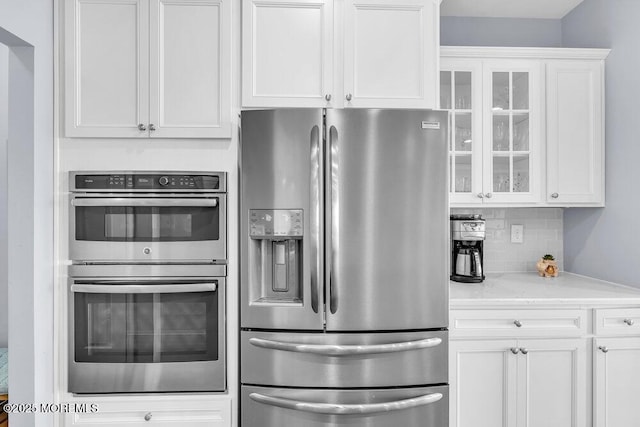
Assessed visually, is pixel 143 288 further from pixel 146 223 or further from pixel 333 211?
pixel 333 211

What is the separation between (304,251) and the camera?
1660mm

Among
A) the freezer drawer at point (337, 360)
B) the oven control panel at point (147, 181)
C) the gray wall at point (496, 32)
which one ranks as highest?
the gray wall at point (496, 32)

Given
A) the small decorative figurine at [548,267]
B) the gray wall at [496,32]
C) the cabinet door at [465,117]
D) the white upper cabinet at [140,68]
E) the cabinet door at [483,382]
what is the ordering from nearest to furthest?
the white upper cabinet at [140,68]
the cabinet door at [483,382]
the cabinet door at [465,117]
the small decorative figurine at [548,267]
the gray wall at [496,32]

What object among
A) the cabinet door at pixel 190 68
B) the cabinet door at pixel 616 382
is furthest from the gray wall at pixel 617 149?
the cabinet door at pixel 190 68

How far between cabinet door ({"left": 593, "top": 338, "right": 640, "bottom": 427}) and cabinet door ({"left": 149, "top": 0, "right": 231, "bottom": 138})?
2160mm

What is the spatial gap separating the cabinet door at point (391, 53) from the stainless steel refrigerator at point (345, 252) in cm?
18

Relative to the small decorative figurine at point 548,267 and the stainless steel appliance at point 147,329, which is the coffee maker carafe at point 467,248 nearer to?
the small decorative figurine at point 548,267

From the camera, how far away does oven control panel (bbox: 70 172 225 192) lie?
172 centimetres

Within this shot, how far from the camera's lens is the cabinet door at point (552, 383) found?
6.14ft

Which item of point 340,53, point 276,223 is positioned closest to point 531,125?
point 340,53

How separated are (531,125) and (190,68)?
6.59 feet

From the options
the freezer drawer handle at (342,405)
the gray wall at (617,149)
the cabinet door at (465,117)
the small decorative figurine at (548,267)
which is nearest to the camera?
the freezer drawer handle at (342,405)

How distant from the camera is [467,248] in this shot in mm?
2277

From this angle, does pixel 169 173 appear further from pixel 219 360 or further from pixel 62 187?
pixel 219 360
